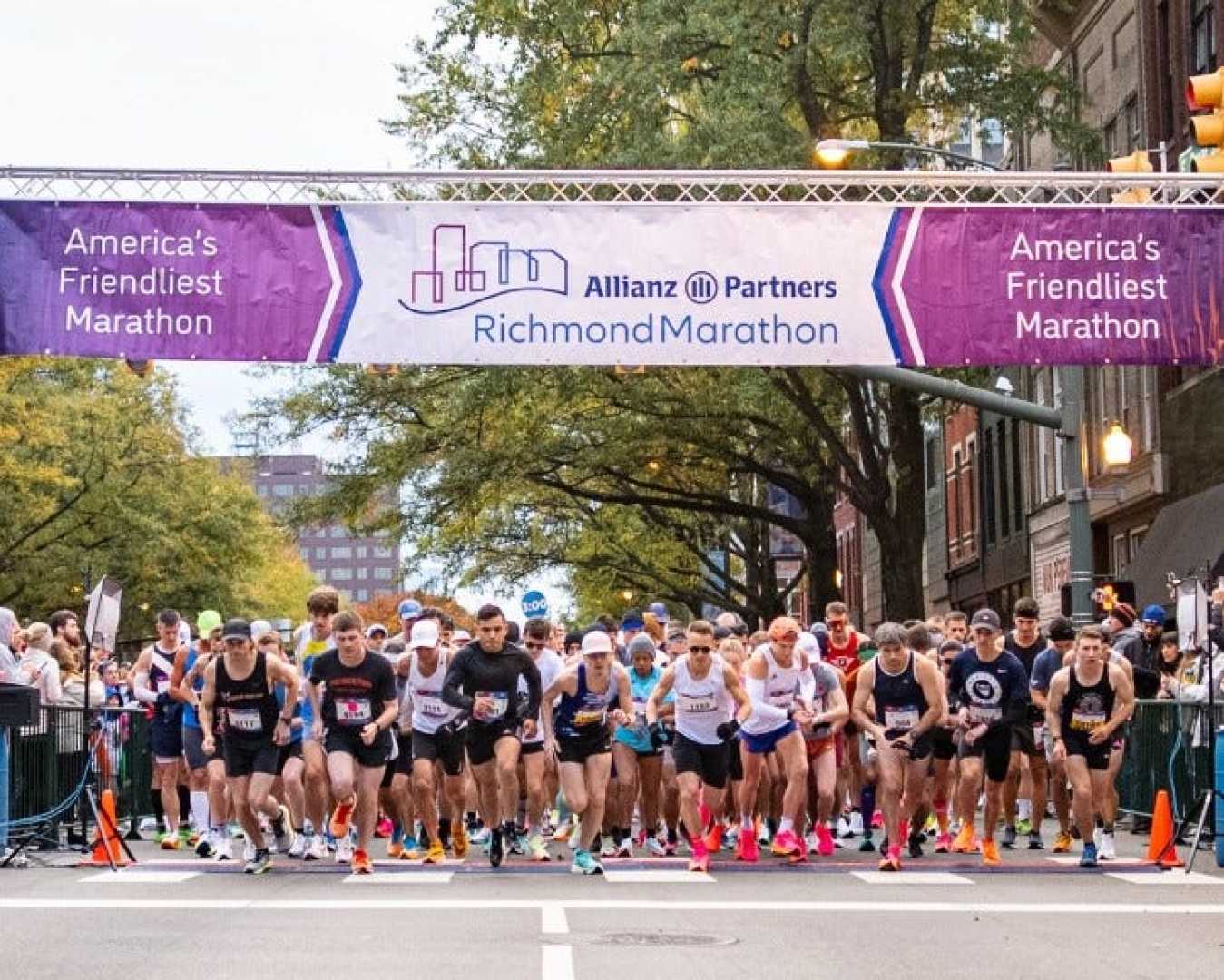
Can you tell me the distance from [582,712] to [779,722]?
1679 mm

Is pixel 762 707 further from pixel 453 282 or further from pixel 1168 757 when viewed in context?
pixel 1168 757

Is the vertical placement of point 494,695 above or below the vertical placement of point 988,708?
above

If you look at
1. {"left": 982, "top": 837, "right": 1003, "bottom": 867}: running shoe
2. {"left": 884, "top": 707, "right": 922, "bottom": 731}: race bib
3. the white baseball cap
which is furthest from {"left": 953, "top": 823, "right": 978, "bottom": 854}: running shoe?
the white baseball cap

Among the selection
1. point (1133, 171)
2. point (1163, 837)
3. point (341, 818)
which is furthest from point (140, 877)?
point (1133, 171)

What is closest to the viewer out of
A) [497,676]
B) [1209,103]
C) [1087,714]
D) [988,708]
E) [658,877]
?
[1209,103]

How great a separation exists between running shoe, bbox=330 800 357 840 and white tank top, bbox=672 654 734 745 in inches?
103

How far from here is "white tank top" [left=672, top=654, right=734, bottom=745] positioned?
61.2 feet

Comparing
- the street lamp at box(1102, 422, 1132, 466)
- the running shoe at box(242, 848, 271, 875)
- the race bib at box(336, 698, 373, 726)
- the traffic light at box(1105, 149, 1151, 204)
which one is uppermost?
the traffic light at box(1105, 149, 1151, 204)

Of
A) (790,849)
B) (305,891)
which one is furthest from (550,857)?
(305,891)

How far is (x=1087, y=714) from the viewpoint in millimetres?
18594

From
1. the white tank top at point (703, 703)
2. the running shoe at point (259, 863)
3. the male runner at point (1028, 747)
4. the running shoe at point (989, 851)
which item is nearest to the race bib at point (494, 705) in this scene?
the white tank top at point (703, 703)

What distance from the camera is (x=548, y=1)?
123 ft

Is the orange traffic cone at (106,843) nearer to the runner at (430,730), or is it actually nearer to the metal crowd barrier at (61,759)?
the metal crowd barrier at (61,759)

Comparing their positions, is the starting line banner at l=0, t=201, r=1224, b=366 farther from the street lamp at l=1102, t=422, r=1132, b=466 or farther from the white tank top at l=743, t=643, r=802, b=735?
the street lamp at l=1102, t=422, r=1132, b=466
